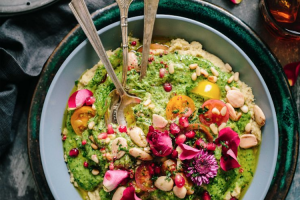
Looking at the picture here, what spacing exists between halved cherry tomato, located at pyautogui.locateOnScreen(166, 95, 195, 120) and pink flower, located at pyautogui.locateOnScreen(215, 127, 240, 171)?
1.36 ft

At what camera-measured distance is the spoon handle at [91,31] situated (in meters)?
3.22

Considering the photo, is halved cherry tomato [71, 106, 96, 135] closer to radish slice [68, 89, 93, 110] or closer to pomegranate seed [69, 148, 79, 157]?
radish slice [68, 89, 93, 110]

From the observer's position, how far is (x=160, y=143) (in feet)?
10.2

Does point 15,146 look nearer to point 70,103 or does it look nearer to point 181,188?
point 70,103

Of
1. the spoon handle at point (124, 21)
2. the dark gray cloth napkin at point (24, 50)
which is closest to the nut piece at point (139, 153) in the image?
the spoon handle at point (124, 21)

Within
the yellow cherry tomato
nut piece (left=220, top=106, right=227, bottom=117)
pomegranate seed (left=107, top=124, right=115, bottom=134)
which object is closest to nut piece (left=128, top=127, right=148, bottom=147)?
pomegranate seed (left=107, top=124, right=115, bottom=134)

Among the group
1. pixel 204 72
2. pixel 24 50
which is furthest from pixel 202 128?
pixel 24 50

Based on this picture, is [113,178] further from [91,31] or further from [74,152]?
[91,31]

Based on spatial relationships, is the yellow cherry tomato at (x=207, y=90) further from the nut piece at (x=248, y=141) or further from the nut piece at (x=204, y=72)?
the nut piece at (x=248, y=141)

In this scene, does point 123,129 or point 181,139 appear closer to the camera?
point 181,139

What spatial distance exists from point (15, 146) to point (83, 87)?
1.17m

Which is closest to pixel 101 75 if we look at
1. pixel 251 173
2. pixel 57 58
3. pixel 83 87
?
pixel 83 87

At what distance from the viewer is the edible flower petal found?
316 cm

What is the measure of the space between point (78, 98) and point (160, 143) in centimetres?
104
